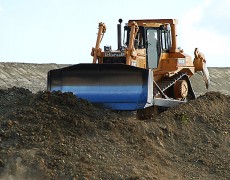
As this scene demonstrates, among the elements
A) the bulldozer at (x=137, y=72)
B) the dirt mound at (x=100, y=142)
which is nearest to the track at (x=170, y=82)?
the bulldozer at (x=137, y=72)

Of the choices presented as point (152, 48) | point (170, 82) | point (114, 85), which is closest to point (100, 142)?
point (114, 85)

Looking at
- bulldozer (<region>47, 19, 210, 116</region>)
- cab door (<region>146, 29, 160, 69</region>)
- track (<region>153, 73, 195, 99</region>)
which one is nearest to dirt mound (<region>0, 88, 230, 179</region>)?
bulldozer (<region>47, 19, 210, 116</region>)

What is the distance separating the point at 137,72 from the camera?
10781 millimetres

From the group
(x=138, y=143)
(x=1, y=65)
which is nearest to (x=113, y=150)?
(x=138, y=143)

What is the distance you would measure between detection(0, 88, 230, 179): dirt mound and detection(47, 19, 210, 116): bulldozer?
44 centimetres

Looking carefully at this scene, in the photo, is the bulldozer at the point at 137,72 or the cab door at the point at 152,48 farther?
the cab door at the point at 152,48

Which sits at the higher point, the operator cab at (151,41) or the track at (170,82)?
the operator cab at (151,41)

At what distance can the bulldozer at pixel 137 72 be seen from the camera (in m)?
10.8

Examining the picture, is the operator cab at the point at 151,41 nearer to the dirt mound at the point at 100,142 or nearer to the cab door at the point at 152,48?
the cab door at the point at 152,48

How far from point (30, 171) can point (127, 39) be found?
5410 millimetres

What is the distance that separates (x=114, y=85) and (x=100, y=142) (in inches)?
73.3

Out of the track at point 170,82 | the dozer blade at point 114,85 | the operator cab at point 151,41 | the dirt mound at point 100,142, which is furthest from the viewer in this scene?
the operator cab at point 151,41

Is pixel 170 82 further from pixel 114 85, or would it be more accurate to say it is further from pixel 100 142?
pixel 100 142

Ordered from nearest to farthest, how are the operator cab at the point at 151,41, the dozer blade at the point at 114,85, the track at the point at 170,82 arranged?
the dozer blade at the point at 114,85, the track at the point at 170,82, the operator cab at the point at 151,41
